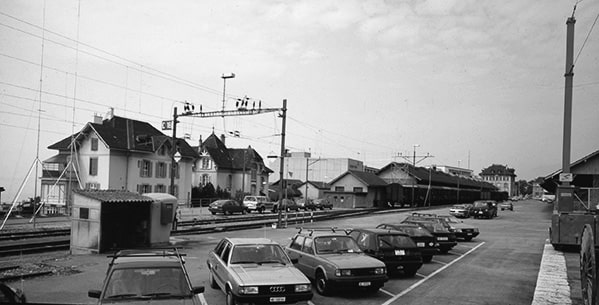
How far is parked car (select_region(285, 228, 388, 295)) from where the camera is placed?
1162cm

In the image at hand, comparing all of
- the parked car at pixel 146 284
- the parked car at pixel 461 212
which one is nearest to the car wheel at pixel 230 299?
the parked car at pixel 146 284

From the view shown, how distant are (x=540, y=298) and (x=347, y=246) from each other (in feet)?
16.6

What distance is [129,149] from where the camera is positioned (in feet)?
165

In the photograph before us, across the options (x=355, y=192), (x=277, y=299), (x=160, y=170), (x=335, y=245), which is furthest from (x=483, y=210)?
(x=277, y=299)

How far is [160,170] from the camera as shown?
5534 cm

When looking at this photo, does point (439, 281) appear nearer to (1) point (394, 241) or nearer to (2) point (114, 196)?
(1) point (394, 241)

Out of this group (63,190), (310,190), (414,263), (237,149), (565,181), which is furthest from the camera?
(310,190)

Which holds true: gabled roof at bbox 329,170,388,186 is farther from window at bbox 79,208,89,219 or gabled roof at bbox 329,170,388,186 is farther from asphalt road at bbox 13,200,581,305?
window at bbox 79,208,89,219

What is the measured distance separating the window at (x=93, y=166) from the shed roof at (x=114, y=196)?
103ft

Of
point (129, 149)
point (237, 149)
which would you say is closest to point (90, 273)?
point (129, 149)

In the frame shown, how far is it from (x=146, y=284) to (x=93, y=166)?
149 ft

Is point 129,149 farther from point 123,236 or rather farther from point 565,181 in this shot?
point 565,181

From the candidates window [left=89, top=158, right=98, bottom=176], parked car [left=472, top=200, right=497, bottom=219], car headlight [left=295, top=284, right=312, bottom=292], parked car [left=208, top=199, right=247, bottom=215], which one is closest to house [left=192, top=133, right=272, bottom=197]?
parked car [left=208, top=199, right=247, bottom=215]

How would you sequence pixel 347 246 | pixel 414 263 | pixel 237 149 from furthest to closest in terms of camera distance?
pixel 237 149, pixel 414 263, pixel 347 246
